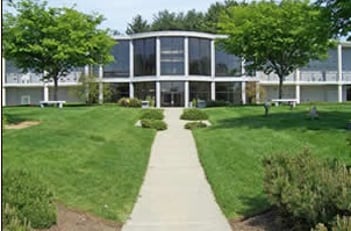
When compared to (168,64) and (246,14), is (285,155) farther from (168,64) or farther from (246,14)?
(168,64)

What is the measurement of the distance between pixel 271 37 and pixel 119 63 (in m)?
26.3

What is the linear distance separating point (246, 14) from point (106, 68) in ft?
83.8

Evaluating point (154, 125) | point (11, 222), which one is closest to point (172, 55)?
point (154, 125)

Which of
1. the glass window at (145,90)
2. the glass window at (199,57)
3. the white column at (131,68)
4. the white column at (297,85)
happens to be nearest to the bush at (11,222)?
the glass window at (145,90)

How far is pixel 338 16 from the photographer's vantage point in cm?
2219

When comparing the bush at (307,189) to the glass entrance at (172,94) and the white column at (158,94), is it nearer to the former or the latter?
the white column at (158,94)

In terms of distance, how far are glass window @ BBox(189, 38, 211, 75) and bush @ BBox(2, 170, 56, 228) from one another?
54222 millimetres

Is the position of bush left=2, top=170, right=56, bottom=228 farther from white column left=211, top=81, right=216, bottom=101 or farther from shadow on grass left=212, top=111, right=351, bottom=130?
white column left=211, top=81, right=216, bottom=101

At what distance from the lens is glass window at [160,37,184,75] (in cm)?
Result: 6259

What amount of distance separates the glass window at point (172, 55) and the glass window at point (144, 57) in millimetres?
977

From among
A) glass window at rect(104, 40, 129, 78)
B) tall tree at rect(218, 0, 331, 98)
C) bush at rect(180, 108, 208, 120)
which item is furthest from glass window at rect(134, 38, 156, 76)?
bush at rect(180, 108, 208, 120)

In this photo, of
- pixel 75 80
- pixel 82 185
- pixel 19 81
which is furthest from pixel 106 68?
pixel 82 185

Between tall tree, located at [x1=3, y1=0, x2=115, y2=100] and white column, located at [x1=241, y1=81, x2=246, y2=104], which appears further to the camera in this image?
white column, located at [x1=241, y1=81, x2=246, y2=104]

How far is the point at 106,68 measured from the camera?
65.3 m
